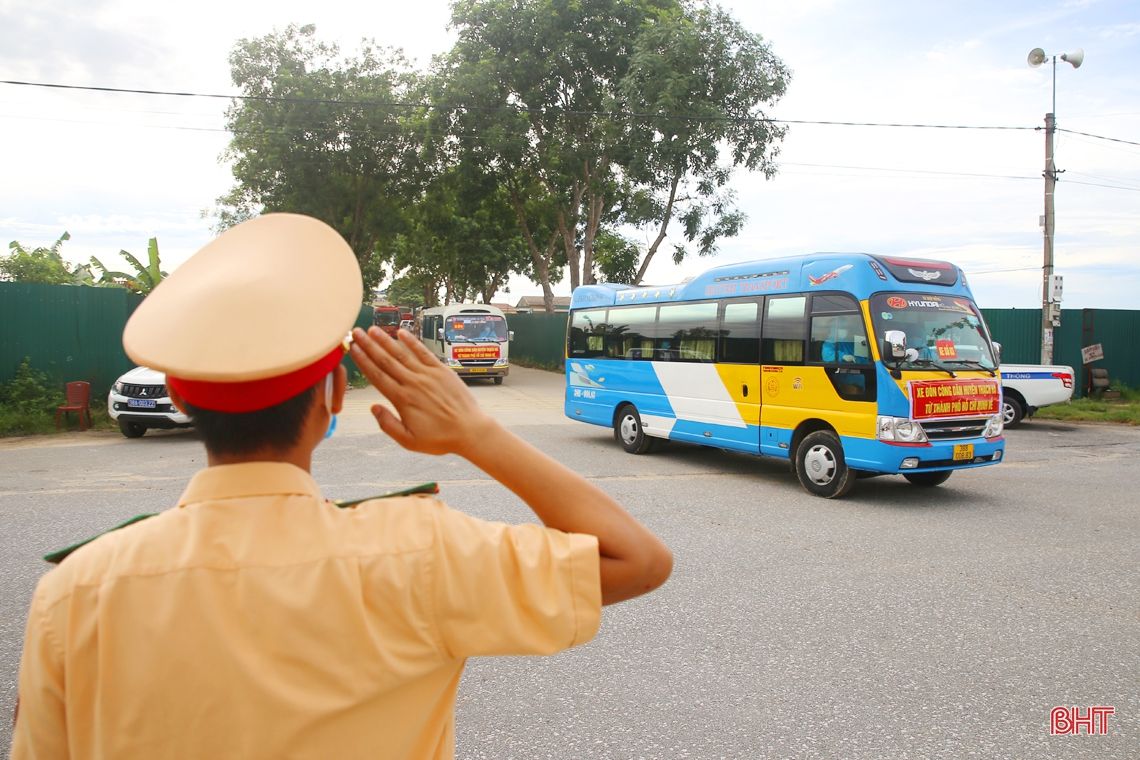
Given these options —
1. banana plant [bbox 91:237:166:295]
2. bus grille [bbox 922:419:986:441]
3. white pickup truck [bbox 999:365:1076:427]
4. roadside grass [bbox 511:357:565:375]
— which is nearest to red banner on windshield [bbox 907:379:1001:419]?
bus grille [bbox 922:419:986:441]

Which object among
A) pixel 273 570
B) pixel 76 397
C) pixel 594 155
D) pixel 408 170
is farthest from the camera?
pixel 408 170

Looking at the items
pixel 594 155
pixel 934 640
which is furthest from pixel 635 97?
pixel 934 640

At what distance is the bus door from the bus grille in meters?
2.10

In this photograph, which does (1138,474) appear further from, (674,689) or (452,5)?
(452,5)

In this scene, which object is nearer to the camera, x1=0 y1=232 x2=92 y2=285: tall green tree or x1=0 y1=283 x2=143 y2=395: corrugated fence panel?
x1=0 y1=283 x2=143 y2=395: corrugated fence panel

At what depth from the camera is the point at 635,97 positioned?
2355 cm

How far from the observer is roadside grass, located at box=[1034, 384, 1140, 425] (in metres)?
17.2

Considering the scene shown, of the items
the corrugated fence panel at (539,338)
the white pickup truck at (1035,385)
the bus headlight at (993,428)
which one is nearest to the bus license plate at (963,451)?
the bus headlight at (993,428)

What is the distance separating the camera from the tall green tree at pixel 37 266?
23.0 metres

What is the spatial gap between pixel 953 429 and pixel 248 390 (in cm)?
Answer: 879

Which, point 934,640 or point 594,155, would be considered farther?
point 594,155

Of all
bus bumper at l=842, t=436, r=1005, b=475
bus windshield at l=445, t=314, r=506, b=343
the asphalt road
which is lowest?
the asphalt road

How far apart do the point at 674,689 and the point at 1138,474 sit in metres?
9.50

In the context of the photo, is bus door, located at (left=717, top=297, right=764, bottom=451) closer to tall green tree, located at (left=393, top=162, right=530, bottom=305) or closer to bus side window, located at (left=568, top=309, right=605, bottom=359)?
bus side window, located at (left=568, top=309, right=605, bottom=359)
